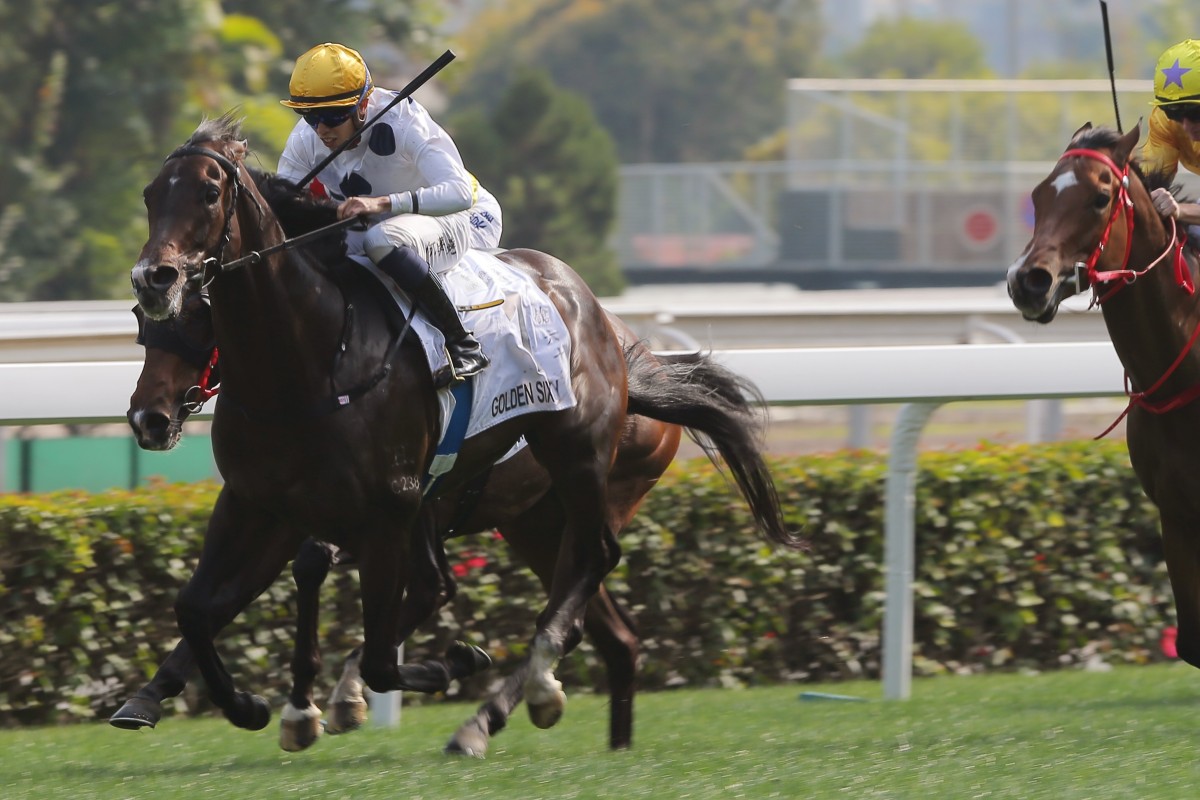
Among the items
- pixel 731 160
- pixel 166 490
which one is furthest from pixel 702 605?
pixel 731 160

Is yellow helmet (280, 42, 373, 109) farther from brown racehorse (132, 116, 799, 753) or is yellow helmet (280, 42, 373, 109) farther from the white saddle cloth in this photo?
the white saddle cloth

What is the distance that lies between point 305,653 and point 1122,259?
223 cm

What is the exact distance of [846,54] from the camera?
60656mm

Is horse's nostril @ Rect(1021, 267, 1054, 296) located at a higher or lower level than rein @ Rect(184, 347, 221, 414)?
higher

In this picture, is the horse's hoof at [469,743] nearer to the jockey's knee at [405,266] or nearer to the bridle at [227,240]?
the jockey's knee at [405,266]

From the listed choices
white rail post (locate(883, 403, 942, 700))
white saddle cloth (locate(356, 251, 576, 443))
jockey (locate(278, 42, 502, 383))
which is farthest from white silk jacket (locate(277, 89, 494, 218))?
white rail post (locate(883, 403, 942, 700))

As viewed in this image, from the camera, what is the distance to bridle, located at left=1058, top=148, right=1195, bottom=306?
4.39 meters

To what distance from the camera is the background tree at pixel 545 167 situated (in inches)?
975

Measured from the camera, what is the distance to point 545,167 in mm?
25609

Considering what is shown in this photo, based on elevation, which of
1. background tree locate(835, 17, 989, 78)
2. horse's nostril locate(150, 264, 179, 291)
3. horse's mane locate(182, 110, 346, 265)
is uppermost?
background tree locate(835, 17, 989, 78)

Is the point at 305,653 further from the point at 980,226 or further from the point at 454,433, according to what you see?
the point at 980,226

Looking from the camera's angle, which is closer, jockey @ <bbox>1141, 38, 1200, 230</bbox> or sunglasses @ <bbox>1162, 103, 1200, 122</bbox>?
jockey @ <bbox>1141, 38, 1200, 230</bbox>

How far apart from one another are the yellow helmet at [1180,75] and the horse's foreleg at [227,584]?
8.22 feet

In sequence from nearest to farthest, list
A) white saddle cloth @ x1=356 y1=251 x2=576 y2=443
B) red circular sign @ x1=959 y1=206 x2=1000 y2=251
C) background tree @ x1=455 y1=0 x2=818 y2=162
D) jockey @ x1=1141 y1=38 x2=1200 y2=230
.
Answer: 1. white saddle cloth @ x1=356 y1=251 x2=576 y2=443
2. jockey @ x1=1141 y1=38 x2=1200 y2=230
3. red circular sign @ x1=959 y1=206 x2=1000 y2=251
4. background tree @ x1=455 y1=0 x2=818 y2=162
